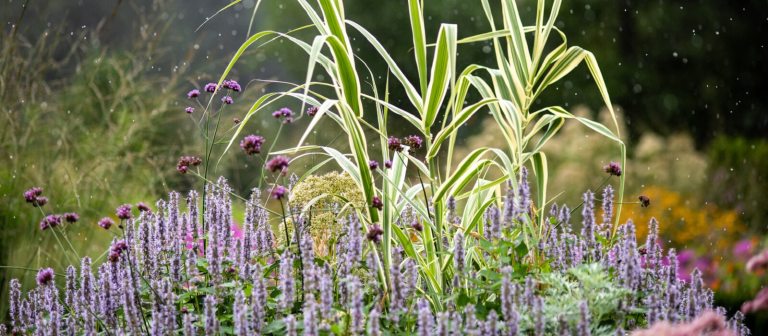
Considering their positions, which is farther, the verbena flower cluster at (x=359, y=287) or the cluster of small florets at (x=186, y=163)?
the cluster of small florets at (x=186, y=163)

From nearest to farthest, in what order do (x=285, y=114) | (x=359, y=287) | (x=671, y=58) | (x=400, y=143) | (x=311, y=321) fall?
(x=311, y=321) < (x=359, y=287) < (x=400, y=143) < (x=285, y=114) < (x=671, y=58)

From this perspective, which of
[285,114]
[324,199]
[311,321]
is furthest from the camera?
[324,199]

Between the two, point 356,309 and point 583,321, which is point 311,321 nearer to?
point 356,309

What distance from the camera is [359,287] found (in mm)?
2117

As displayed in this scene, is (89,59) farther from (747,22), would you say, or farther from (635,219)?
(747,22)

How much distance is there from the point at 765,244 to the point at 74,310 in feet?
13.2

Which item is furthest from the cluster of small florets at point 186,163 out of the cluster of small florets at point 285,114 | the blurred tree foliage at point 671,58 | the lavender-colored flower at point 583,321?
the blurred tree foliage at point 671,58

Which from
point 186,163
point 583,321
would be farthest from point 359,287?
point 186,163

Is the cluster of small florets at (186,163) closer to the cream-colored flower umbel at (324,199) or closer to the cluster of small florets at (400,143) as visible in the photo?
the cream-colored flower umbel at (324,199)

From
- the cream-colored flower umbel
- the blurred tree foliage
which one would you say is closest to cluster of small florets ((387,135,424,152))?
the cream-colored flower umbel

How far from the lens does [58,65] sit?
4.78 meters

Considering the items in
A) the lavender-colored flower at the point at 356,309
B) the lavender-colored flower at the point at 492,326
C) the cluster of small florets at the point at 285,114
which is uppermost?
the cluster of small florets at the point at 285,114

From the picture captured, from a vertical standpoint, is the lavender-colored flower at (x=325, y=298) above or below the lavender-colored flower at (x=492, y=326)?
above

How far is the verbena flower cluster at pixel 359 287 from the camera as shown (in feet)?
6.55
